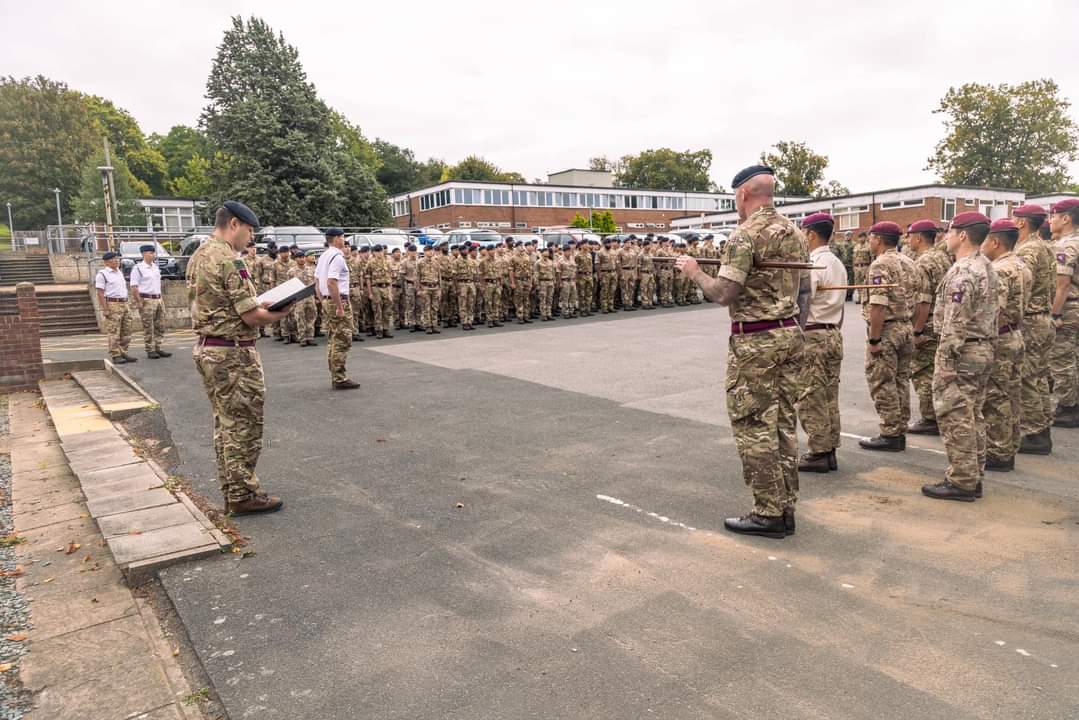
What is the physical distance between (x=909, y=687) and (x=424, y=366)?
9.70 metres

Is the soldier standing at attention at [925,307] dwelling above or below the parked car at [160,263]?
below

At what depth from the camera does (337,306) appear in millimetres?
9688

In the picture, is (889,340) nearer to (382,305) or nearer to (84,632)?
(84,632)

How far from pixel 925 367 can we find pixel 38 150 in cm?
6402

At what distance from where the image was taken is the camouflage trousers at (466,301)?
17.5 metres

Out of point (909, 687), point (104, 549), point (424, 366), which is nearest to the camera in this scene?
point (909, 687)

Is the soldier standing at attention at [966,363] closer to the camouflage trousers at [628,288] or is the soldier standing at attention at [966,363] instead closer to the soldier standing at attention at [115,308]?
the soldier standing at attention at [115,308]

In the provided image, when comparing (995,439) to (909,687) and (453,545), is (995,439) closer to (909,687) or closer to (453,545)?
(909,687)

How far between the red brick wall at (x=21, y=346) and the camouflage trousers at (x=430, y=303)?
773 centimetres

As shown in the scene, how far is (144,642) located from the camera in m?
3.47

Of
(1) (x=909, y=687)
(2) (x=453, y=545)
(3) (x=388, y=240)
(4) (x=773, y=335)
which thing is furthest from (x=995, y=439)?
(3) (x=388, y=240)

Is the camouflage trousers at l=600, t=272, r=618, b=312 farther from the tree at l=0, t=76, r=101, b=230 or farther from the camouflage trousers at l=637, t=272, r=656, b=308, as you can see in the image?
the tree at l=0, t=76, r=101, b=230

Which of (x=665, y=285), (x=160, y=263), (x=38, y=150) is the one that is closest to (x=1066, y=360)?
(x=665, y=285)

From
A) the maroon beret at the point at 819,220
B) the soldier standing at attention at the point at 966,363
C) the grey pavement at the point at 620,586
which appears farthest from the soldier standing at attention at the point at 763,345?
the maroon beret at the point at 819,220
